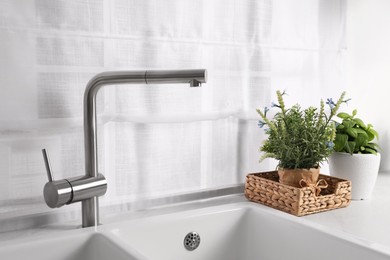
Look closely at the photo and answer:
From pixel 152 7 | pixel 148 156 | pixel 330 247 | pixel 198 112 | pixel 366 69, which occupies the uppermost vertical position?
pixel 152 7

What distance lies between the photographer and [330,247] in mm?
1014

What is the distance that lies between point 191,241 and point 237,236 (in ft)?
0.46

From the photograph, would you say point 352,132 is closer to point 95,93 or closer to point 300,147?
point 300,147

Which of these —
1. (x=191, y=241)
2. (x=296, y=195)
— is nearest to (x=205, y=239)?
(x=191, y=241)

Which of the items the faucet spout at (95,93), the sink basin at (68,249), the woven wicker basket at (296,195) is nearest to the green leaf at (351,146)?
the woven wicker basket at (296,195)

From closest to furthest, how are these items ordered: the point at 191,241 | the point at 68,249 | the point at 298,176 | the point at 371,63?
1. the point at 68,249
2. the point at 191,241
3. the point at 298,176
4. the point at 371,63

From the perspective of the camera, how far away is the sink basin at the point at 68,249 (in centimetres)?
92

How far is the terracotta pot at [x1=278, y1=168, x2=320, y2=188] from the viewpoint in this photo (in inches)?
48.8

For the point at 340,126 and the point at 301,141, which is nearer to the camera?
Answer: the point at 301,141

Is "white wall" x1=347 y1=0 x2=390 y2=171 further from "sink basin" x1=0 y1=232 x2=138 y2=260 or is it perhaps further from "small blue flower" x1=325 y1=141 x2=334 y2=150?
"sink basin" x1=0 y1=232 x2=138 y2=260

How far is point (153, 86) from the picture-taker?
1.24 meters

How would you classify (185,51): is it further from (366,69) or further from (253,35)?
(366,69)

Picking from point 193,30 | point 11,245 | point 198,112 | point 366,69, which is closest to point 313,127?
point 198,112

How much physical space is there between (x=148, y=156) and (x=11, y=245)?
1.41ft
